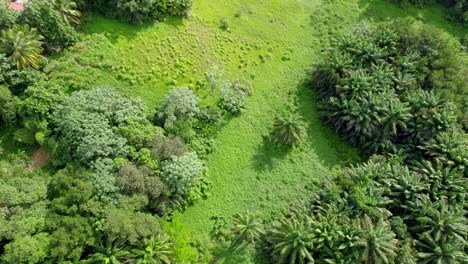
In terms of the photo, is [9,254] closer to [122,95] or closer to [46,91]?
[46,91]

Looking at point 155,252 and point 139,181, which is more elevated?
point 139,181

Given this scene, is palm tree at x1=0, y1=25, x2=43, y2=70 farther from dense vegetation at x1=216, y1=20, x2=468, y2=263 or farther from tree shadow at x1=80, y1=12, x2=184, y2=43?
dense vegetation at x1=216, y1=20, x2=468, y2=263

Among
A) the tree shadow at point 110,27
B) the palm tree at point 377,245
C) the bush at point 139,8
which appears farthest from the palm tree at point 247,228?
the bush at point 139,8

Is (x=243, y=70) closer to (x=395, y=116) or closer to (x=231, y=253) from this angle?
(x=395, y=116)

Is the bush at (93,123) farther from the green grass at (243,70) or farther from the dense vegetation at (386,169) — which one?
the dense vegetation at (386,169)

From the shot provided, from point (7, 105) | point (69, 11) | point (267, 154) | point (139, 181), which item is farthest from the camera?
point (69, 11)

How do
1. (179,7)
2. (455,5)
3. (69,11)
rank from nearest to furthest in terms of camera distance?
(69,11)
(179,7)
(455,5)

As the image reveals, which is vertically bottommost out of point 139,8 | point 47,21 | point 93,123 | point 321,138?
point 93,123

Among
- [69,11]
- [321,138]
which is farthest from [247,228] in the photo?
[69,11]
